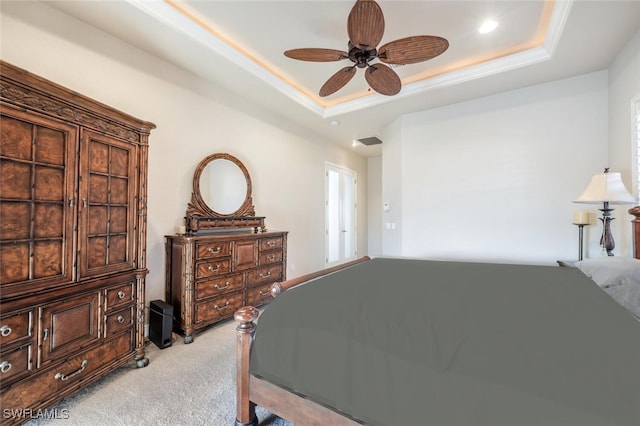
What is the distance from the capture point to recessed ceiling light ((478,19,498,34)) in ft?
7.94

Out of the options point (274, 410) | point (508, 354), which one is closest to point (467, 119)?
point (508, 354)

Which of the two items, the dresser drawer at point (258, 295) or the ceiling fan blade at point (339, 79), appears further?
the dresser drawer at point (258, 295)

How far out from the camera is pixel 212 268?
108 inches

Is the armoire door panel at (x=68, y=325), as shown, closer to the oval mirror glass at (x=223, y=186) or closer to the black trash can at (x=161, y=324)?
the black trash can at (x=161, y=324)

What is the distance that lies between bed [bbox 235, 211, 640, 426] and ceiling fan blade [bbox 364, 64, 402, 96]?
6.06 feet

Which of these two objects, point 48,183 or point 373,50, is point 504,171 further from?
point 48,183

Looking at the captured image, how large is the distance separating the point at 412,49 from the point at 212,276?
2794 millimetres

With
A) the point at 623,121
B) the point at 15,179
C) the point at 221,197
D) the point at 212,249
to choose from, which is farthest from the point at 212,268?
the point at 623,121

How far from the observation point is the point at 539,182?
320cm

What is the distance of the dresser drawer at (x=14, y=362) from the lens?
136 cm

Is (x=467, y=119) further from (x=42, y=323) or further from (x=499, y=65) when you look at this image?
(x=42, y=323)

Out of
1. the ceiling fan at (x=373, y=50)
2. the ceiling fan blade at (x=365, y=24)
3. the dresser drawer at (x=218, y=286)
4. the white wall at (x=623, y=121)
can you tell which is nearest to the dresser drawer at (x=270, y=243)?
the dresser drawer at (x=218, y=286)

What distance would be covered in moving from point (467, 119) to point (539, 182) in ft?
3.95

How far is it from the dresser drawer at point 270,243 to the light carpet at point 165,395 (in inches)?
50.9
